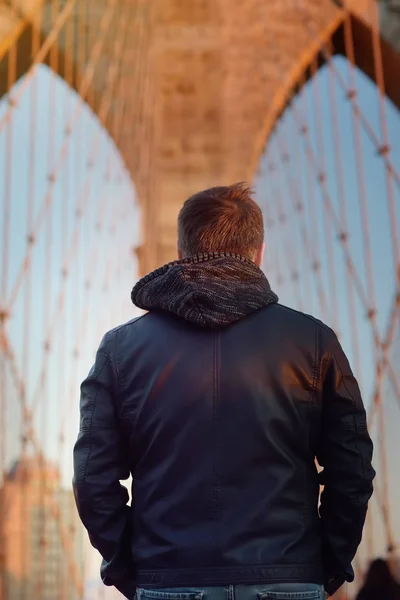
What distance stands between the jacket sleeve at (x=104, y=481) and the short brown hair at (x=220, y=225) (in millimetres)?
178

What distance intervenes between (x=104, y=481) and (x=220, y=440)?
0.14 metres

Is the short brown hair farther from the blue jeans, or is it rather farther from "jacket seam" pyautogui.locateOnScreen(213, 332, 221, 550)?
the blue jeans

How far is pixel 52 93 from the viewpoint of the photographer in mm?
5145

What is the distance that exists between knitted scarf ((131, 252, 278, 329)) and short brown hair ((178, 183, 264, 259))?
0.02m

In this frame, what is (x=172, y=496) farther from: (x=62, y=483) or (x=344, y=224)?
(x=62, y=483)

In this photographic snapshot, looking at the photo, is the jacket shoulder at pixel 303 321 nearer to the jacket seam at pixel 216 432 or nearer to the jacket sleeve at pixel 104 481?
the jacket seam at pixel 216 432

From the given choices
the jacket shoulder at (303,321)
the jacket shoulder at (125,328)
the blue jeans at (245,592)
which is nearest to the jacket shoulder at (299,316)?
the jacket shoulder at (303,321)

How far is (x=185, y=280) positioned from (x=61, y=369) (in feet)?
13.6

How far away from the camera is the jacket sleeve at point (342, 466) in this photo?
88 cm

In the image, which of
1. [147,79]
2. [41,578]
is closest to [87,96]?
[147,79]

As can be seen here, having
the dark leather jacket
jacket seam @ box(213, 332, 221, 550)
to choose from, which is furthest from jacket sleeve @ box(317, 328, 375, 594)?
jacket seam @ box(213, 332, 221, 550)

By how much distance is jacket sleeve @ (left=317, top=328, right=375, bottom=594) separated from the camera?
0.88 m

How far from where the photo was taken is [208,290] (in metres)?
0.89

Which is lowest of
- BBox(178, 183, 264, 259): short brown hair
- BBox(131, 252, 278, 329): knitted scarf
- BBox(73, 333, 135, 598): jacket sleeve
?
BBox(73, 333, 135, 598): jacket sleeve
